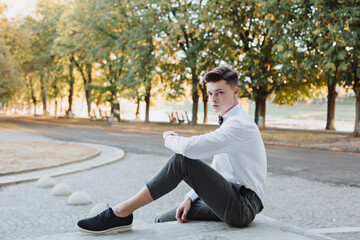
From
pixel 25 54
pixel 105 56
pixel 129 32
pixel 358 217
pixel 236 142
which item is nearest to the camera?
pixel 236 142

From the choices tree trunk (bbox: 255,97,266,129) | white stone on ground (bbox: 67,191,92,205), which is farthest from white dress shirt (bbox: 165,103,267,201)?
tree trunk (bbox: 255,97,266,129)

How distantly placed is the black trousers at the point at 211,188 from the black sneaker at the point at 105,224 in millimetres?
387

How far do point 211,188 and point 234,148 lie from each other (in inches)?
15.2

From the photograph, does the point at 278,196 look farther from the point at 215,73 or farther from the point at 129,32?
the point at 129,32

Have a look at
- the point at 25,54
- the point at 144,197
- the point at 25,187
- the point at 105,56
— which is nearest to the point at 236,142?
the point at 144,197

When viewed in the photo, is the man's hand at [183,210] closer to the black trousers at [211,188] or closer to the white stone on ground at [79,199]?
the black trousers at [211,188]

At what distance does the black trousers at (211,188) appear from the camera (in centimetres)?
312

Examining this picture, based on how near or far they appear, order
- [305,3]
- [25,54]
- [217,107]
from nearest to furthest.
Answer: [217,107], [305,3], [25,54]

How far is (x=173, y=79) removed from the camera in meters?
31.0

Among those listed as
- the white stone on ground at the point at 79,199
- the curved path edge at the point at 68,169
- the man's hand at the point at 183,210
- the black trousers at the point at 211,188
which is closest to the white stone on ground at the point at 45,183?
the curved path edge at the point at 68,169

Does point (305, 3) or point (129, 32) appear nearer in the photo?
point (305, 3)

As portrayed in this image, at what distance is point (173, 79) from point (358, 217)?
85.2 ft

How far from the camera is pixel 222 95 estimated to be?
333 centimetres

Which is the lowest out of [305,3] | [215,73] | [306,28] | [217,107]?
[217,107]
